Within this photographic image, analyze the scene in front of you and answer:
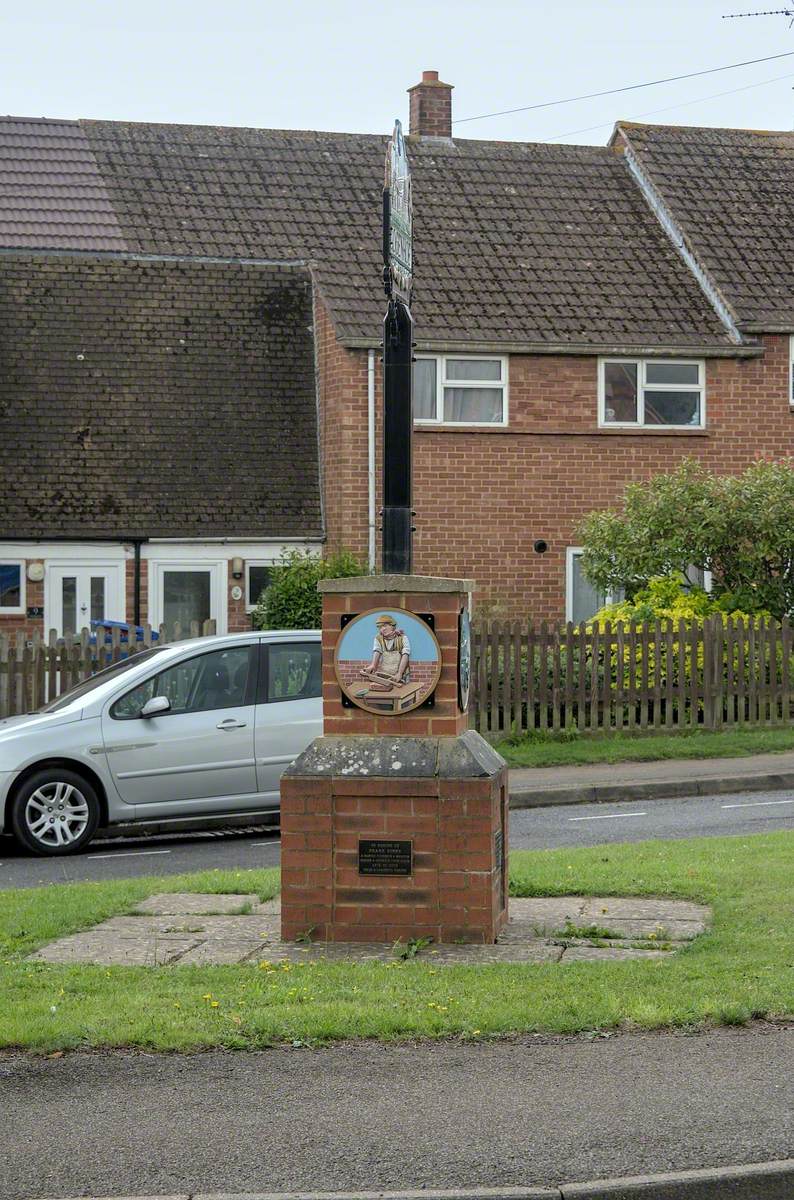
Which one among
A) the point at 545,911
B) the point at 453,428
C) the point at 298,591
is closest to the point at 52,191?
the point at 453,428

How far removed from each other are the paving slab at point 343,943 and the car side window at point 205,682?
4.49 metres

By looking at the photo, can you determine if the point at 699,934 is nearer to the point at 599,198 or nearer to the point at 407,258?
the point at 407,258

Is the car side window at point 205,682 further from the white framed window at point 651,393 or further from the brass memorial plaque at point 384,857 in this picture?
the white framed window at point 651,393

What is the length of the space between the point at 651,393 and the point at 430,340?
370cm

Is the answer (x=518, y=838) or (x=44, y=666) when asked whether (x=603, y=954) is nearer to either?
(x=518, y=838)

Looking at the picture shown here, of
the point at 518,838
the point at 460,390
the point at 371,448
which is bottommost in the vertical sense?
the point at 518,838

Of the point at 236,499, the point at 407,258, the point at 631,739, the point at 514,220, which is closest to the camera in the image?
the point at 407,258

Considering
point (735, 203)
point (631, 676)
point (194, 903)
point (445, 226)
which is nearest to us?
point (194, 903)

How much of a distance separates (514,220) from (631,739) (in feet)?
37.2

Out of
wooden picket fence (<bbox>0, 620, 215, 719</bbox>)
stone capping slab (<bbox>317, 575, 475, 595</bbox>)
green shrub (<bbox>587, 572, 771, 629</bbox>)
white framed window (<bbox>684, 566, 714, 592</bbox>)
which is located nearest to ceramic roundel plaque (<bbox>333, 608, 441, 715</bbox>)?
stone capping slab (<bbox>317, 575, 475, 595</bbox>)

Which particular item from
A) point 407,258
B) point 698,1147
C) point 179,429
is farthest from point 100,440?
point 698,1147

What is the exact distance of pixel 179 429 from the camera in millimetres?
25500

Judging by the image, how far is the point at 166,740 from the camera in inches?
535

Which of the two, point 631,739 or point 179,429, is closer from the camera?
point 631,739
